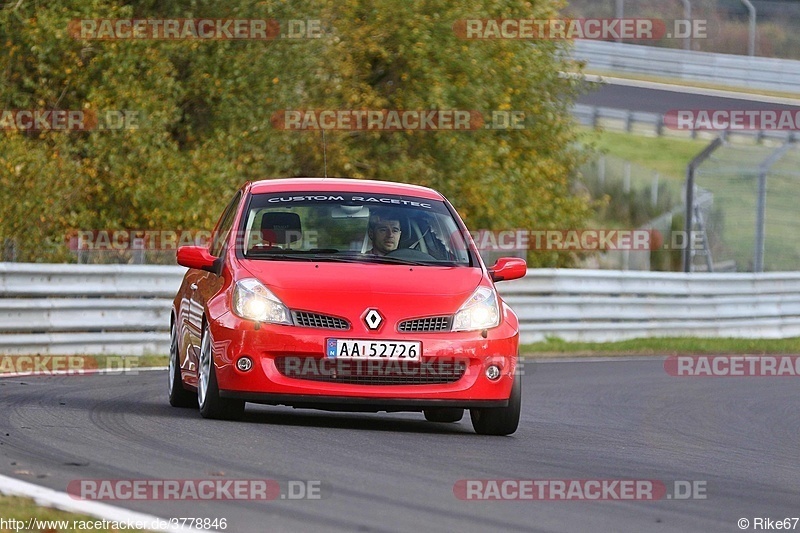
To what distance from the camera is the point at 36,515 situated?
583 cm

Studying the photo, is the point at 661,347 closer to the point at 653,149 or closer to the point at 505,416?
the point at 505,416

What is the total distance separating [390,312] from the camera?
30.1 feet

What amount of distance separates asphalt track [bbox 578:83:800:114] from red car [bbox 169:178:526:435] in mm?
33210

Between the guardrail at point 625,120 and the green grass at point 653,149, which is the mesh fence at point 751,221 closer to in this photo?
the green grass at point 653,149

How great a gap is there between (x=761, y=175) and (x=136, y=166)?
373 inches

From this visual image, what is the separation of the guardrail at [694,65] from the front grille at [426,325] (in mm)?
36014

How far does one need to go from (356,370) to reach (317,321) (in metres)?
0.35

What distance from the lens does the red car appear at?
9.13m

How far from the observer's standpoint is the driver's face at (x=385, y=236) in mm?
10086

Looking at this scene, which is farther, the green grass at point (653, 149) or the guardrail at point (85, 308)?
the green grass at point (653, 149)

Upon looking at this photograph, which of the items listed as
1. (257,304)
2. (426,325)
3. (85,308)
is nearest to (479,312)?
(426,325)

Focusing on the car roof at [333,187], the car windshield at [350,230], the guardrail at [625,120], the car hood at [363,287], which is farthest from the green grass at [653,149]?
the car hood at [363,287]

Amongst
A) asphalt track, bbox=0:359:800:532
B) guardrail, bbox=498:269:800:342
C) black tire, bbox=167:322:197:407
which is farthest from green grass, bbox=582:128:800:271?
black tire, bbox=167:322:197:407

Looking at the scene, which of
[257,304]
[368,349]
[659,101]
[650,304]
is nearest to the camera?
[368,349]
